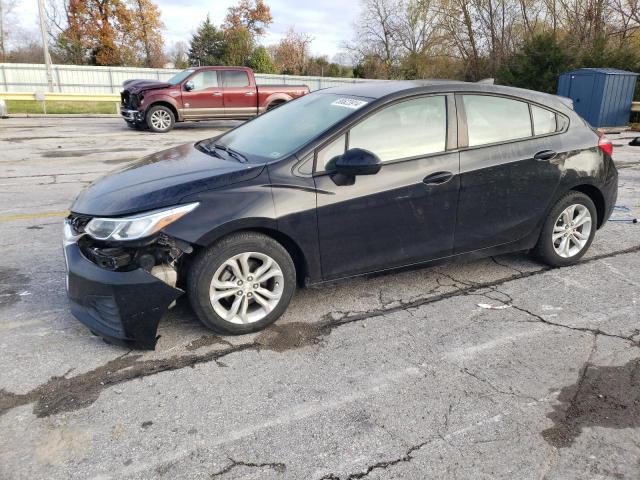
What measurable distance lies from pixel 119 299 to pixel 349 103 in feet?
6.99

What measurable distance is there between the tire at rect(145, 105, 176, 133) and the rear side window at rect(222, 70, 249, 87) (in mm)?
1995

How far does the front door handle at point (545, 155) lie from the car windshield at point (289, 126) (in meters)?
1.53

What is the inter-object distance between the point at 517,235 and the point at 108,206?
3164 millimetres

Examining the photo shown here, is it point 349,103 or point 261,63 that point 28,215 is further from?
point 261,63

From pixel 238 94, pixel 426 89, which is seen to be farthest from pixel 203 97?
pixel 426 89

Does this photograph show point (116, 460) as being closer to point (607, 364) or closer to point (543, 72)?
point (607, 364)

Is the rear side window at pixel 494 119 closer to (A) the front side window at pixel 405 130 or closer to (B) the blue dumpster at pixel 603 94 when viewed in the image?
(A) the front side window at pixel 405 130

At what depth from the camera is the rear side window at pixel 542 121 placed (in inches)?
177

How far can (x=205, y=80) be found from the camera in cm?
1582

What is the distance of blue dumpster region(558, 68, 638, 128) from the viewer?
15148 mm

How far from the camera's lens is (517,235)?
4.46 meters

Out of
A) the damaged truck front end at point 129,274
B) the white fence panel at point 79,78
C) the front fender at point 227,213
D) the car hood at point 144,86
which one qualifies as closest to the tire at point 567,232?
the front fender at point 227,213

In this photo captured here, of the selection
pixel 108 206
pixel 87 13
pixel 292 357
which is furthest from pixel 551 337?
pixel 87 13

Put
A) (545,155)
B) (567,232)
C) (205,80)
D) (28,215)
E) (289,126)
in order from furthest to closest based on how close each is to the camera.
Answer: (205,80) < (28,215) < (567,232) < (545,155) < (289,126)
